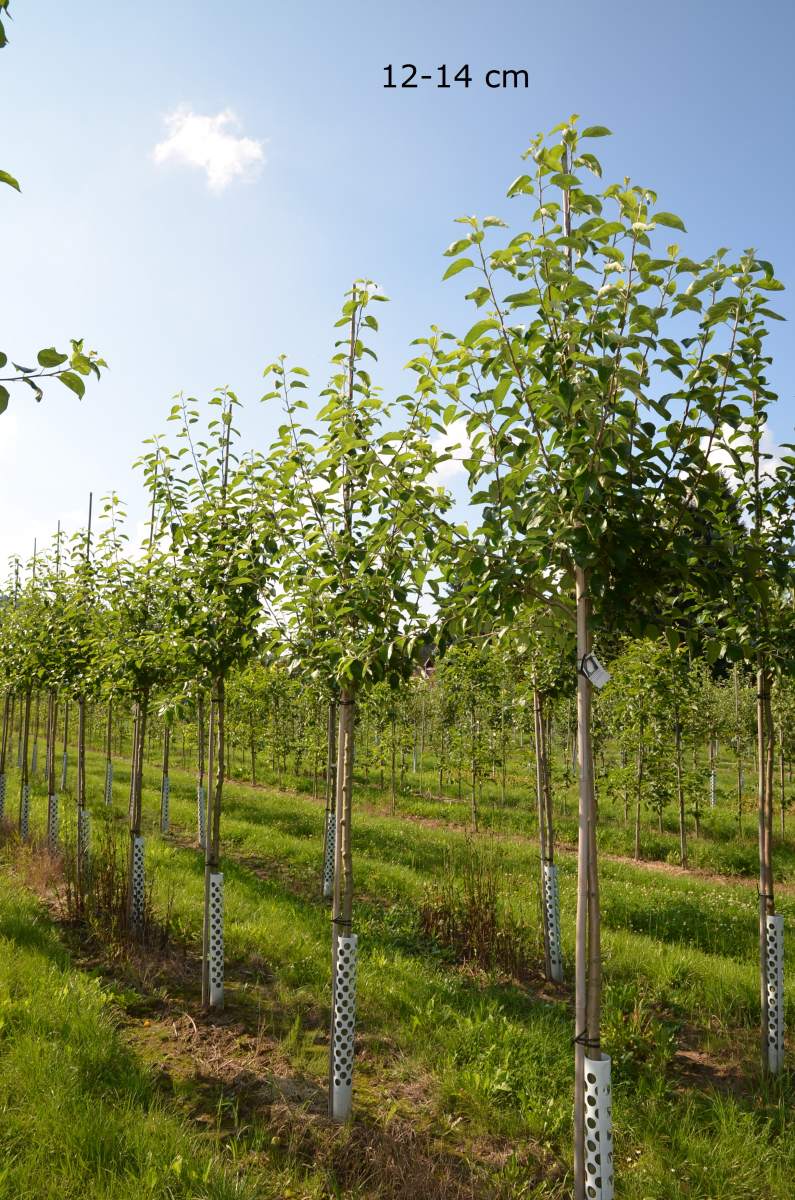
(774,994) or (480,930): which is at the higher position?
(774,994)

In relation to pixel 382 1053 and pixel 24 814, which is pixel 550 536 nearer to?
pixel 382 1053

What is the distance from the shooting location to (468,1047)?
5031 millimetres

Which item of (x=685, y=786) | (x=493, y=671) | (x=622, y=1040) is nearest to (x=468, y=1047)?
(x=622, y=1040)

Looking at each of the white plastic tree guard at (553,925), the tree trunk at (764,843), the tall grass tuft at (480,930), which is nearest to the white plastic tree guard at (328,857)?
the tall grass tuft at (480,930)

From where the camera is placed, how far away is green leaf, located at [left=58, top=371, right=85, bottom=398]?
2205 millimetres

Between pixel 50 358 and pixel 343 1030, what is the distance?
397cm

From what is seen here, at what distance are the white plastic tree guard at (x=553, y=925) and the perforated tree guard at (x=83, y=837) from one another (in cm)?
458

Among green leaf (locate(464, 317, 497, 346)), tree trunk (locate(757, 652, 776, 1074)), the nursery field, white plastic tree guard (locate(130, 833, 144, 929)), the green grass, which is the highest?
green leaf (locate(464, 317, 497, 346))

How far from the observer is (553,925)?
676 centimetres

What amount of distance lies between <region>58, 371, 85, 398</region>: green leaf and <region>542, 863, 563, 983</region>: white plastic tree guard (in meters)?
6.05

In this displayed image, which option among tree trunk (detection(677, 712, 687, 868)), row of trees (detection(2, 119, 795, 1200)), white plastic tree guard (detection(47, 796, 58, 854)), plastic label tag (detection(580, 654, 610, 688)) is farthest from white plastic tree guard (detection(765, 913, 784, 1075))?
white plastic tree guard (detection(47, 796, 58, 854))

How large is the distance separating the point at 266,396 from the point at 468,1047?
14.7 ft

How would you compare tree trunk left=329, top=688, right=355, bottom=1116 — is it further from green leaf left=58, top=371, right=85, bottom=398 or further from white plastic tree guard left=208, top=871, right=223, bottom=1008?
green leaf left=58, top=371, right=85, bottom=398

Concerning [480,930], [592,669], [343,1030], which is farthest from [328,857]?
[592,669]
